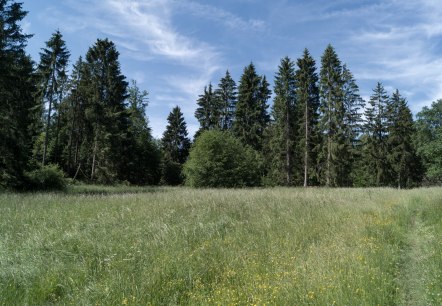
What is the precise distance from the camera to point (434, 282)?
4438 mm

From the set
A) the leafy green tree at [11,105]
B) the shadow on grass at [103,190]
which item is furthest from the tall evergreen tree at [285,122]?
the leafy green tree at [11,105]

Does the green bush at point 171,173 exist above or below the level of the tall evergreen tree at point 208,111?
below

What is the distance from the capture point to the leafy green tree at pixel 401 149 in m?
45.0

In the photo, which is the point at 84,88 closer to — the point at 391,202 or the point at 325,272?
the point at 391,202

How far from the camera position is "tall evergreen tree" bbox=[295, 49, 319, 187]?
1527 inches

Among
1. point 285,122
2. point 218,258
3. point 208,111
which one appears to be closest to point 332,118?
point 285,122

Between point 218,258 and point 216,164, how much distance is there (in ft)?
75.6

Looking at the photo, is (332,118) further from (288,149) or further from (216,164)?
(216,164)

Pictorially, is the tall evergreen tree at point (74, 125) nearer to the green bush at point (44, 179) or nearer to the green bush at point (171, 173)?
the green bush at point (171, 173)

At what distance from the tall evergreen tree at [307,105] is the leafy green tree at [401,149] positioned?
1384 centimetres

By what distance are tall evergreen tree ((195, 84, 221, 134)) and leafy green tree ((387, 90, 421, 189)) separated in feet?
88.0

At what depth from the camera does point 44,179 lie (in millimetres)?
22531

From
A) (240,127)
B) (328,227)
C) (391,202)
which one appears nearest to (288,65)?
(240,127)

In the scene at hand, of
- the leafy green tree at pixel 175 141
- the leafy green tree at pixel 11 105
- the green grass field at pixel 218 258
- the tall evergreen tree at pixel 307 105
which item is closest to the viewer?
the green grass field at pixel 218 258
